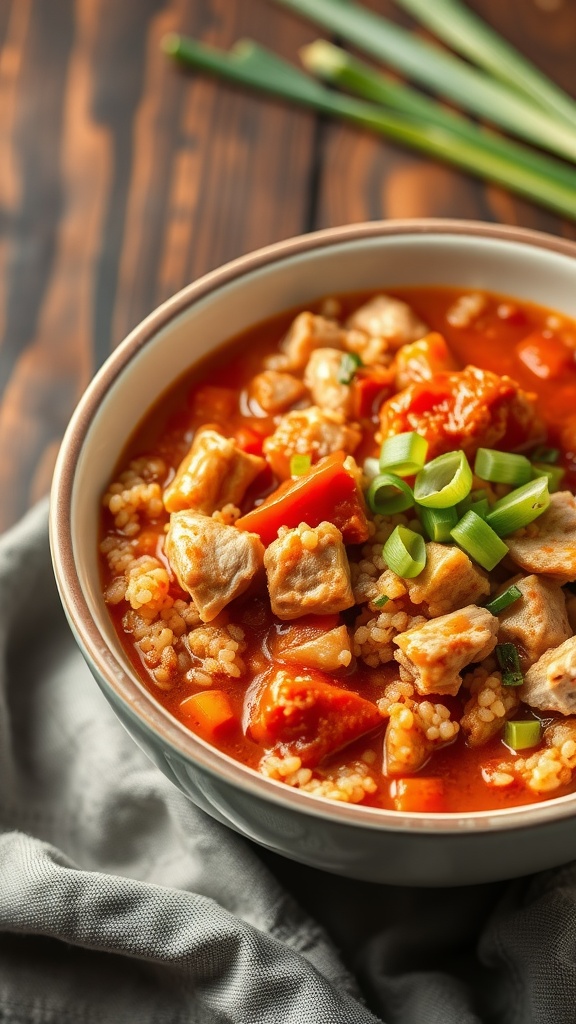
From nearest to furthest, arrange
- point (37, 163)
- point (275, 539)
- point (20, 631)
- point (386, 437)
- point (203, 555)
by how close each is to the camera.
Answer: point (203, 555) → point (275, 539) → point (386, 437) → point (20, 631) → point (37, 163)

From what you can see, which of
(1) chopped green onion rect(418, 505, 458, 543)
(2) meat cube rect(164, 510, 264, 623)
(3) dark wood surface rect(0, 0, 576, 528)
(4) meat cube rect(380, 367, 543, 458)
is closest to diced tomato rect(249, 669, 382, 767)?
(2) meat cube rect(164, 510, 264, 623)

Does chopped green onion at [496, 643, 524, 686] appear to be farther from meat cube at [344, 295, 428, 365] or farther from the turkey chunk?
meat cube at [344, 295, 428, 365]

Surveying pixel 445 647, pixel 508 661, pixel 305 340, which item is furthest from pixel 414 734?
pixel 305 340

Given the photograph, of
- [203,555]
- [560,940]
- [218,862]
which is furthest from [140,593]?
[560,940]

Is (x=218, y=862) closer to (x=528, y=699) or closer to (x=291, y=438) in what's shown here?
(x=528, y=699)

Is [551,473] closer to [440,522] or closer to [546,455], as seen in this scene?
[546,455]

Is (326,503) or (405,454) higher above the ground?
(405,454)
